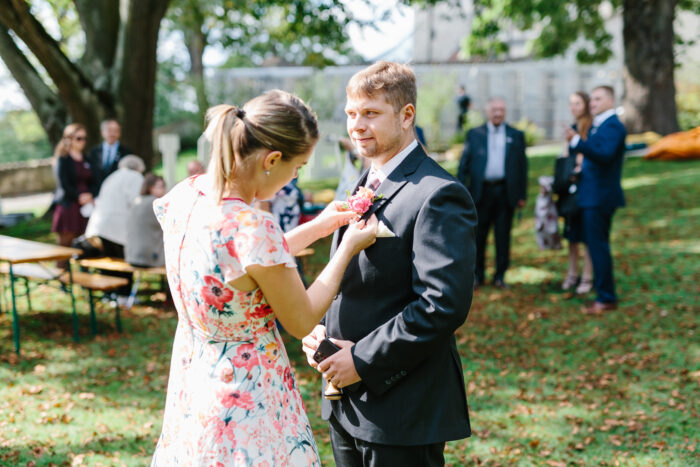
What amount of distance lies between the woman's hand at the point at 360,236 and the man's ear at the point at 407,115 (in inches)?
16.0

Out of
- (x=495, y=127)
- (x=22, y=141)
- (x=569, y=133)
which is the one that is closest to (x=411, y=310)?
(x=569, y=133)

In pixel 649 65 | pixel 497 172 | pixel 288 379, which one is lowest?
pixel 288 379

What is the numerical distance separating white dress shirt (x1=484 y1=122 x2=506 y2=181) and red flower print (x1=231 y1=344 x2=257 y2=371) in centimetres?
667

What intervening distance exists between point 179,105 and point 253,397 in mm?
36042

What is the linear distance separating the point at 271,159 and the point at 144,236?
239 inches

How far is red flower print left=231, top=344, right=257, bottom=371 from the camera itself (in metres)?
2.09

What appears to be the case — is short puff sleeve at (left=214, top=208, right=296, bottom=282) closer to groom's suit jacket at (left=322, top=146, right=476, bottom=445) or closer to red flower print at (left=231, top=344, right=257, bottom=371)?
red flower print at (left=231, top=344, right=257, bottom=371)

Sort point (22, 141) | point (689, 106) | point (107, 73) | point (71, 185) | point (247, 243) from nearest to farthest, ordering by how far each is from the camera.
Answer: point (247, 243) < point (71, 185) < point (107, 73) < point (689, 106) < point (22, 141)

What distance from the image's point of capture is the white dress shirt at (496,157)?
8.31 metres

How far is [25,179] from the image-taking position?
20.2 meters

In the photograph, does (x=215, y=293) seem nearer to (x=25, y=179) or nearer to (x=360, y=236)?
(x=360, y=236)

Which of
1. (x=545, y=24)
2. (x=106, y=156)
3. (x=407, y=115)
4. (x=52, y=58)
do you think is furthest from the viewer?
(x=545, y=24)

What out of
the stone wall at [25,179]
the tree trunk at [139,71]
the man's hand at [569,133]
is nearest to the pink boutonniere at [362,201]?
the man's hand at [569,133]

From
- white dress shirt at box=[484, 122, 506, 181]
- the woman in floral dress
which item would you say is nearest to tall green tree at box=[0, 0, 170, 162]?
white dress shirt at box=[484, 122, 506, 181]
